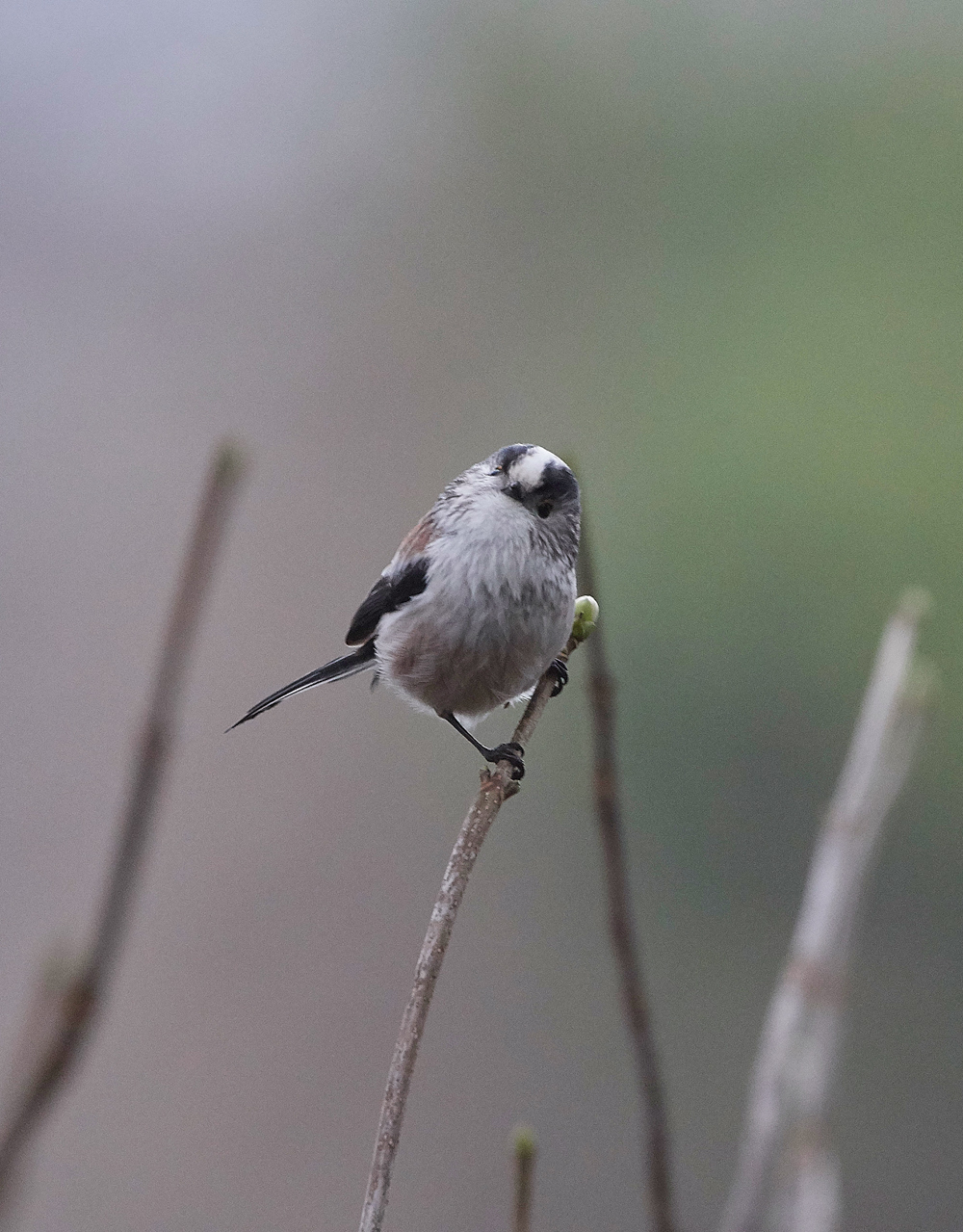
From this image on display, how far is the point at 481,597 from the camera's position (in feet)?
5.76

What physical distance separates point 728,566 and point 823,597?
422 mm

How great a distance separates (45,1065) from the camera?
Result: 479 mm

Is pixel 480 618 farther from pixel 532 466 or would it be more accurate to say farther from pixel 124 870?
pixel 124 870

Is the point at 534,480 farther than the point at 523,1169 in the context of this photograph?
Yes

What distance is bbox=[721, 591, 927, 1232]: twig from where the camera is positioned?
83cm

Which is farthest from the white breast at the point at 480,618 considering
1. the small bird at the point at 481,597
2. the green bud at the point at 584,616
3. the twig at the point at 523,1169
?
the twig at the point at 523,1169

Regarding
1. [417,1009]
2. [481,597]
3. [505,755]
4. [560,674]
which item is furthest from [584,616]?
[417,1009]

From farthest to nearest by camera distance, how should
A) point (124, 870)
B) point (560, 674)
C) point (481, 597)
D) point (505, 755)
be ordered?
point (560, 674) < point (481, 597) < point (505, 755) < point (124, 870)

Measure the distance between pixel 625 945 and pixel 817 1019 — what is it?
0.52 feet

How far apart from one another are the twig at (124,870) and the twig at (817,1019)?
0.51 metres

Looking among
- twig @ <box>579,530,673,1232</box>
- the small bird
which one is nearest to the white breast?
the small bird

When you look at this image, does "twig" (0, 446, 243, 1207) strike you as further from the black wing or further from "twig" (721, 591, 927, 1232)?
the black wing

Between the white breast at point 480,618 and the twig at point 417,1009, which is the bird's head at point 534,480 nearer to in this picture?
the white breast at point 480,618

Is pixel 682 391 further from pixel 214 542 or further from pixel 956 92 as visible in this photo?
pixel 214 542
